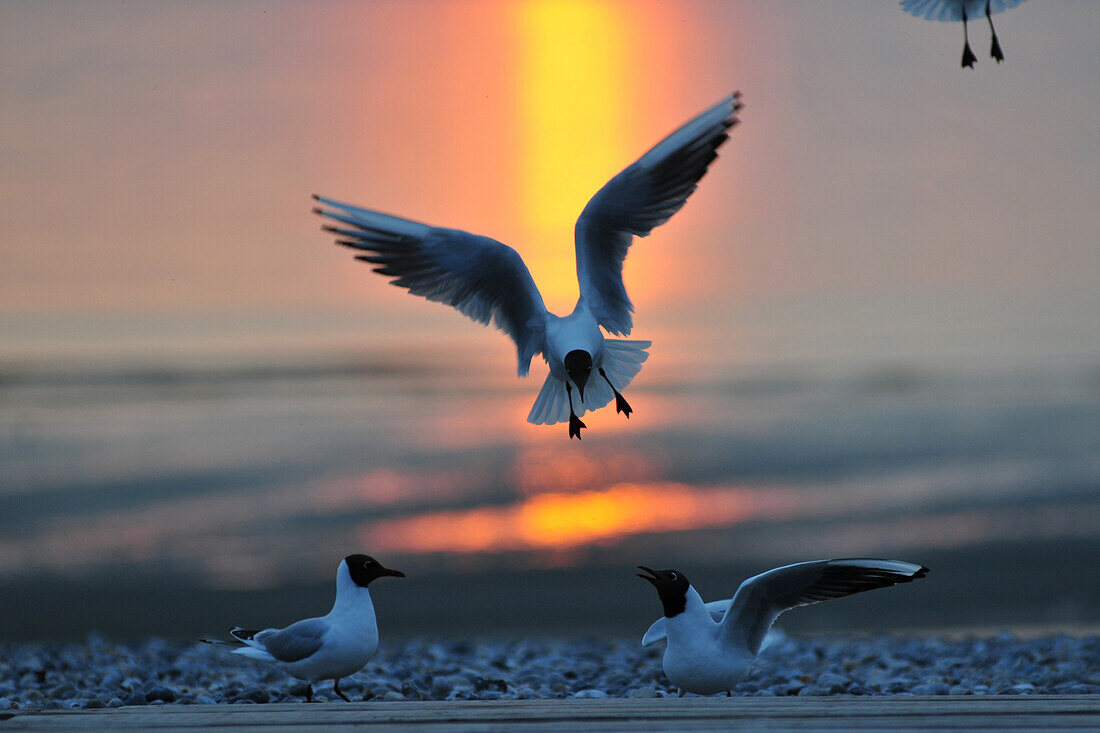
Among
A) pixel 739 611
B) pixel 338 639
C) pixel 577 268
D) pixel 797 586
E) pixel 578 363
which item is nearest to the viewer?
pixel 797 586

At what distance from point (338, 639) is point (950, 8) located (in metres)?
4.76

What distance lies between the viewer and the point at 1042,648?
932 centimetres

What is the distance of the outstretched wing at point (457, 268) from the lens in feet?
23.3

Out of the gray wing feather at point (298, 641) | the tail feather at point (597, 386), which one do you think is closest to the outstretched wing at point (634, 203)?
the tail feather at point (597, 386)

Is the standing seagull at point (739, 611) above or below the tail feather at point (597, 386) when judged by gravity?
below

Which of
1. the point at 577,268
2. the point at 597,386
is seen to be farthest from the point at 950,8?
the point at 597,386

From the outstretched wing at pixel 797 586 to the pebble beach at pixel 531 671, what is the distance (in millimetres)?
236

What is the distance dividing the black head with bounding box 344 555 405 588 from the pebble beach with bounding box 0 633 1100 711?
70 centimetres

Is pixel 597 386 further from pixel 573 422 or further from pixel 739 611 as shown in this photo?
pixel 739 611

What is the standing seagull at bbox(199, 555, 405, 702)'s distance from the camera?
6.41 m

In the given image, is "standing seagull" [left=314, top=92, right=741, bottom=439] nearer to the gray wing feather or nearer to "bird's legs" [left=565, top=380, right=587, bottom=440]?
"bird's legs" [left=565, top=380, right=587, bottom=440]

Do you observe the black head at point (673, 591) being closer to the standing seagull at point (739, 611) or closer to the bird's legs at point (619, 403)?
the standing seagull at point (739, 611)

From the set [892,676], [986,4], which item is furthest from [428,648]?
[986,4]

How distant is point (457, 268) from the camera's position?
7.38 m
